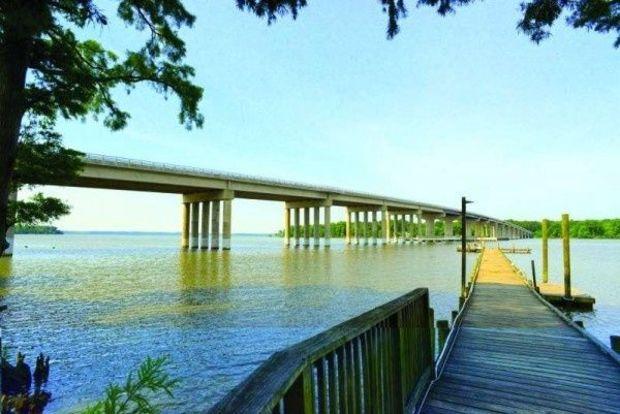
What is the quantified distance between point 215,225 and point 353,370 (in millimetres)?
69766

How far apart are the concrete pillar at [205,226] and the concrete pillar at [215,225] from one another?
4.72 meters

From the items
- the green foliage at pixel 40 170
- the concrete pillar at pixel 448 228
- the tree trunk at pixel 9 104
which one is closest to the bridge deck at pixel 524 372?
the tree trunk at pixel 9 104

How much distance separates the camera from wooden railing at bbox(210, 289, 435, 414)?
1.82 meters

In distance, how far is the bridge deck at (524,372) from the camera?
512 cm

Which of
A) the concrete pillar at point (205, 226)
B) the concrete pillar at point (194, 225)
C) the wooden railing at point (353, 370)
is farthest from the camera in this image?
the concrete pillar at point (194, 225)

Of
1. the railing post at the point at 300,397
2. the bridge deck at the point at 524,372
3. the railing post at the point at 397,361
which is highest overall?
the railing post at the point at 300,397

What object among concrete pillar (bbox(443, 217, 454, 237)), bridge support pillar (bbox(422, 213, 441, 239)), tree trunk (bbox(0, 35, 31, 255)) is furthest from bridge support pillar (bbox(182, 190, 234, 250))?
concrete pillar (bbox(443, 217, 454, 237))

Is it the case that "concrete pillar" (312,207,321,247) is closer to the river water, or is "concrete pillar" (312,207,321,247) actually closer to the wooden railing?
the river water

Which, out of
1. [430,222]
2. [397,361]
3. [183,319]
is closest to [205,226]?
[183,319]

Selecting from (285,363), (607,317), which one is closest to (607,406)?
(285,363)

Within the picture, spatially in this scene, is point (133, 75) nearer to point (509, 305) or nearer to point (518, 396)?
point (518, 396)

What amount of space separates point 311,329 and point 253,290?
9893mm

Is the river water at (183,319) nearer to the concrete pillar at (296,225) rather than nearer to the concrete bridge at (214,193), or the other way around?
the concrete bridge at (214,193)

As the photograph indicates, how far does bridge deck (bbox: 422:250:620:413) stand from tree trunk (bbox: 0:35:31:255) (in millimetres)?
7430
